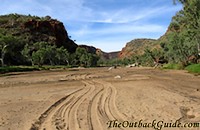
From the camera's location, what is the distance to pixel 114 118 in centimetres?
858

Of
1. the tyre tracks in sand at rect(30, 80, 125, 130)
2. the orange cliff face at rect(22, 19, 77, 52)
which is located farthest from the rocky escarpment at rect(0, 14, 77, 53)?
the tyre tracks in sand at rect(30, 80, 125, 130)

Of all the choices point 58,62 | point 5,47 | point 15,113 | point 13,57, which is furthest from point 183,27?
point 58,62

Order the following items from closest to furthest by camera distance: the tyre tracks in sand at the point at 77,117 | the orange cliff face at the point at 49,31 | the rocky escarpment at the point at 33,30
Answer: the tyre tracks in sand at the point at 77,117 < the rocky escarpment at the point at 33,30 < the orange cliff face at the point at 49,31

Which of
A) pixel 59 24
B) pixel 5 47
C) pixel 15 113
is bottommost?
pixel 15 113

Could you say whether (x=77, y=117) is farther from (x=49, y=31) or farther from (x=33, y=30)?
(x=49, y=31)

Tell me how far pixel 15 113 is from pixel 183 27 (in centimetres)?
3753

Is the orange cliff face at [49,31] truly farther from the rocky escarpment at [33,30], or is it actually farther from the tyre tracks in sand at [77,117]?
the tyre tracks in sand at [77,117]

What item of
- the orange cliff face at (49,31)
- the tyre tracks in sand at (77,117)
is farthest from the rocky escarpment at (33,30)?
the tyre tracks in sand at (77,117)

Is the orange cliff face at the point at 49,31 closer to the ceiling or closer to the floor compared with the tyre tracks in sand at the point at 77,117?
closer to the ceiling

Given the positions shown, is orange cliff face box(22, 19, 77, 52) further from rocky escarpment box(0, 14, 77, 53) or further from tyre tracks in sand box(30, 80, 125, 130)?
tyre tracks in sand box(30, 80, 125, 130)

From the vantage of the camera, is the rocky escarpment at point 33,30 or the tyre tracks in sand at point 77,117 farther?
the rocky escarpment at point 33,30

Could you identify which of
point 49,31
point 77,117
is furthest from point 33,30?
point 77,117

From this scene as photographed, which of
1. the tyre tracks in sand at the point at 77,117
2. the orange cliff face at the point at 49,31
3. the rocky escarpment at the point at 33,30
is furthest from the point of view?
the orange cliff face at the point at 49,31

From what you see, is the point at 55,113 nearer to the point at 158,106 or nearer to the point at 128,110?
the point at 128,110
